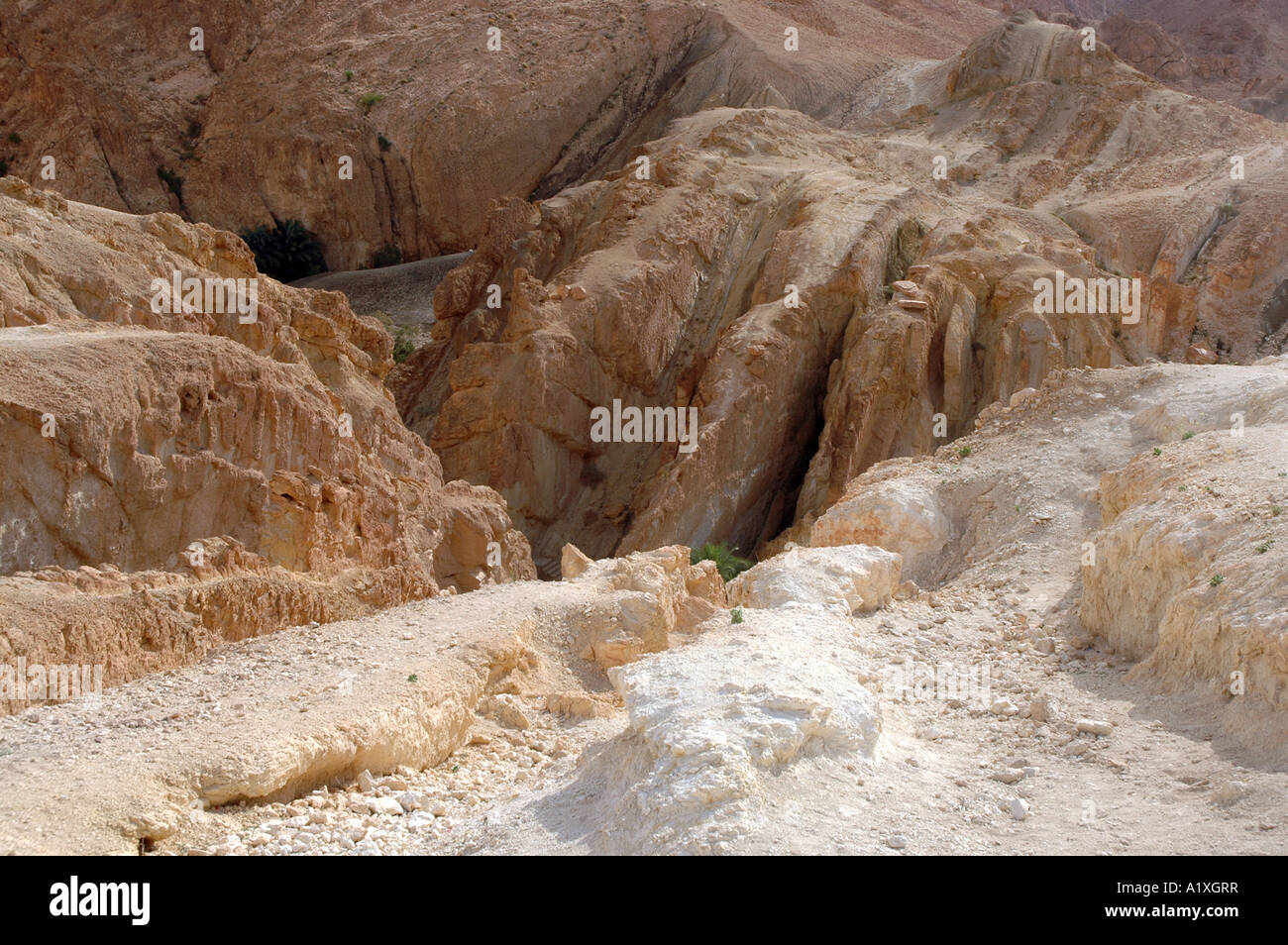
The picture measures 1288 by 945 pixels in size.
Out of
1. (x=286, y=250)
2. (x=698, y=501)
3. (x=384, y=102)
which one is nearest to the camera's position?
(x=698, y=501)

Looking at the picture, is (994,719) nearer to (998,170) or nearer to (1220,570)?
(1220,570)

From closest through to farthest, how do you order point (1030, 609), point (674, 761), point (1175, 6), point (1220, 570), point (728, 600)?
point (674, 761), point (1220, 570), point (1030, 609), point (728, 600), point (1175, 6)

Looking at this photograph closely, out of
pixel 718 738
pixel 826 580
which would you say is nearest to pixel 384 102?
pixel 826 580

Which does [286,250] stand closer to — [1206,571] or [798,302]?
[798,302]

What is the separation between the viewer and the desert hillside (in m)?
7.78

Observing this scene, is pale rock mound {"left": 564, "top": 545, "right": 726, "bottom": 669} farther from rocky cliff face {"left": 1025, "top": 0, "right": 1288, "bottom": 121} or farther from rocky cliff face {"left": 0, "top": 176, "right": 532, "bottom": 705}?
rocky cliff face {"left": 1025, "top": 0, "right": 1288, "bottom": 121}

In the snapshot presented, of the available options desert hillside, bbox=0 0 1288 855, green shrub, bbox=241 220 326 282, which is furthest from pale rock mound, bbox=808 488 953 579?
green shrub, bbox=241 220 326 282

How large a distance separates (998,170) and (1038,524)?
79.0 feet

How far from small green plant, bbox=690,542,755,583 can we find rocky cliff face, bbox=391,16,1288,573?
102cm

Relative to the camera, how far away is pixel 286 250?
144ft

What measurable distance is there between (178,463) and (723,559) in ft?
42.4

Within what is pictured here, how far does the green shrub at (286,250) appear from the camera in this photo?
143 feet

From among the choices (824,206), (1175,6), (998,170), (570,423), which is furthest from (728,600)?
(1175,6)

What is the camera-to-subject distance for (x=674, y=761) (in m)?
7.29
